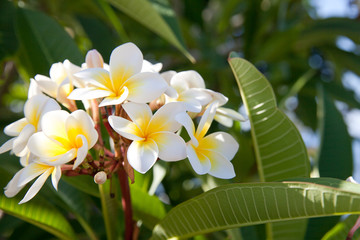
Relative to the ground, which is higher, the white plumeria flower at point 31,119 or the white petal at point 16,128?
the white plumeria flower at point 31,119

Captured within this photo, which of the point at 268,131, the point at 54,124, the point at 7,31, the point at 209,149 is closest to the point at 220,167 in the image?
the point at 209,149

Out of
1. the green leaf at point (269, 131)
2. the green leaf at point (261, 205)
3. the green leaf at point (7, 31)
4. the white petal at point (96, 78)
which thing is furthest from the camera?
the green leaf at point (7, 31)

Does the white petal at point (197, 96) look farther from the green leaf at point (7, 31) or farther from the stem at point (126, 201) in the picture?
the green leaf at point (7, 31)

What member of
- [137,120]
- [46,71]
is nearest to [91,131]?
[137,120]

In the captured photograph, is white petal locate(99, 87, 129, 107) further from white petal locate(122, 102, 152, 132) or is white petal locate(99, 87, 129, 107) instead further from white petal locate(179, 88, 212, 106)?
white petal locate(179, 88, 212, 106)

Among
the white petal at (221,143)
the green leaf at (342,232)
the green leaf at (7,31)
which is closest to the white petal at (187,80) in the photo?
the white petal at (221,143)

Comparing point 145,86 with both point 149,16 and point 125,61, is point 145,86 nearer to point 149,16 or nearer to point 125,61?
point 125,61
